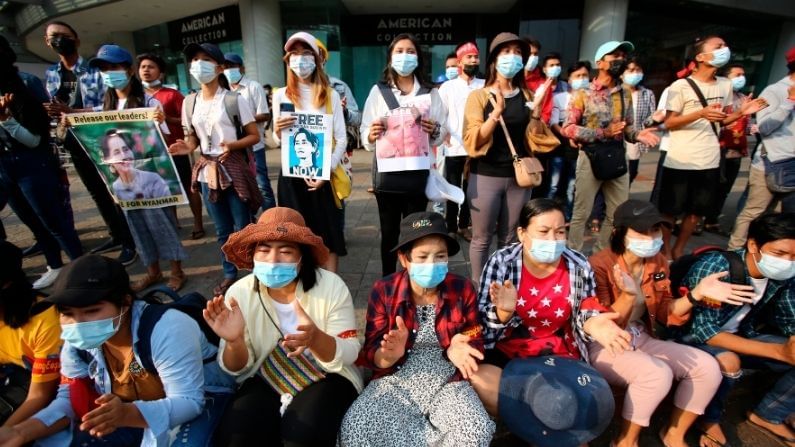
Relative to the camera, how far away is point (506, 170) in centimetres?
308

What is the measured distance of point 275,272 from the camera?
6.39 feet

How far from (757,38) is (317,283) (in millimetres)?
19681

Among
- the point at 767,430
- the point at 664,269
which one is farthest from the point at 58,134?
the point at 767,430

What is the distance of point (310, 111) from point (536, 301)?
7.01 ft

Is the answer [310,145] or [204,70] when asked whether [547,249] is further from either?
[204,70]

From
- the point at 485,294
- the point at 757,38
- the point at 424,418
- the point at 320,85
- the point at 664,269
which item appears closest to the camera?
the point at 424,418

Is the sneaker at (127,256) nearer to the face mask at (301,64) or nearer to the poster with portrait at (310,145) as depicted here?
the poster with portrait at (310,145)

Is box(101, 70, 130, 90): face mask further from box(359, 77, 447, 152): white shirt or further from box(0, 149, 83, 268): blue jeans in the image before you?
box(359, 77, 447, 152): white shirt

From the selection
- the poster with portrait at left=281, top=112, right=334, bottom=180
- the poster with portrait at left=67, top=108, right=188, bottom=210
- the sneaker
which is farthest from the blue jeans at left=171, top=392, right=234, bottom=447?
the sneaker

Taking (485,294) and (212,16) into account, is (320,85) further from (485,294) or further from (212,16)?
(212,16)

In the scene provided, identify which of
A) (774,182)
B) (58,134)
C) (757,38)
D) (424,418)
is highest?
(757,38)

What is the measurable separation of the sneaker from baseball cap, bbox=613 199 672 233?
4798 millimetres

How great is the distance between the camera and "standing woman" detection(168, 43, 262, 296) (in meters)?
3.23

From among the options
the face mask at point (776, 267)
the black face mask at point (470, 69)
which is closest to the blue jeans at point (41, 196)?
the black face mask at point (470, 69)
